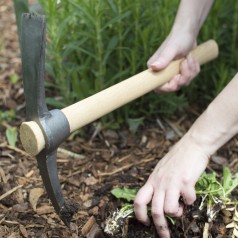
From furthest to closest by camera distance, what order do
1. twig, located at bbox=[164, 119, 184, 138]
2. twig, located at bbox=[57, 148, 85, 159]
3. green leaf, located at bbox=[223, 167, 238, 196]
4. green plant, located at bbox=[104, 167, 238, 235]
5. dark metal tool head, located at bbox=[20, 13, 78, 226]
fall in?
twig, located at bbox=[164, 119, 184, 138] → twig, located at bbox=[57, 148, 85, 159] → green leaf, located at bbox=[223, 167, 238, 196] → green plant, located at bbox=[104, 167, 238, 235] → dark metal tool head, located at bbox=[20, 13, 78, 226]

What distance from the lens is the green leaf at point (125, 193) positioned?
1.90 metres

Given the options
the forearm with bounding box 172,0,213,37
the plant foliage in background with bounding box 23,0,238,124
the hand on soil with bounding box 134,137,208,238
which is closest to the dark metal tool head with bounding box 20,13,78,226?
the hand on soil with bounding box 134,137,208,238

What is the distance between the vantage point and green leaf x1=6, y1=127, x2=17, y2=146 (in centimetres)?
229

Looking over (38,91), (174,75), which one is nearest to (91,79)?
(174,75)

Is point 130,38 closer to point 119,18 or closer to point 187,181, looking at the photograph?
point 119,18

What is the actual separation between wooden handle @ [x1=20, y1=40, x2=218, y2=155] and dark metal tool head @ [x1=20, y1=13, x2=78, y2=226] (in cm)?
4

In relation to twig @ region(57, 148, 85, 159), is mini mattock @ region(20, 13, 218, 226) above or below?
above

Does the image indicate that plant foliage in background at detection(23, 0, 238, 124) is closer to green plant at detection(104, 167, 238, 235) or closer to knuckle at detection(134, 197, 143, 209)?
green plant at detection(104, 167, 238, 235)

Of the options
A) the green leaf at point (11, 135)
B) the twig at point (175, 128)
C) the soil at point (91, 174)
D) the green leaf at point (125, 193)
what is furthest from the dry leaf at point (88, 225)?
the twig at point (175, 128)

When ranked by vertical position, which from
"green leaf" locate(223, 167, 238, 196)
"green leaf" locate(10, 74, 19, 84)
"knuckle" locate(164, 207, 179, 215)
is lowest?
"green leaf" locate(223, 167, 238, 196)

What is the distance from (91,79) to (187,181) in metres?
0.95

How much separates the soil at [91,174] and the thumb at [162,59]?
494 millimetres

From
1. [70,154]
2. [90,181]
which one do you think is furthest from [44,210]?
[70,154]

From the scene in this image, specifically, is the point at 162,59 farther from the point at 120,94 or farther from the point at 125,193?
the point at 125,193
